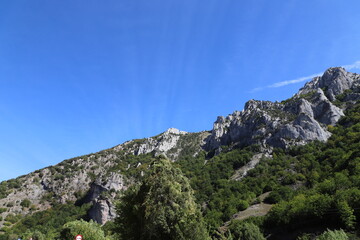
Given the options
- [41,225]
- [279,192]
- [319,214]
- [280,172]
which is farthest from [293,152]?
[41,225]

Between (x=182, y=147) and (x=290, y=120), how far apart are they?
70918mm

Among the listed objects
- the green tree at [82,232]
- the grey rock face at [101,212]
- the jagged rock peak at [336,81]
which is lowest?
the green tree at [82,232]

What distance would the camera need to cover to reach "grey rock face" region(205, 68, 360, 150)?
108250 millimetres

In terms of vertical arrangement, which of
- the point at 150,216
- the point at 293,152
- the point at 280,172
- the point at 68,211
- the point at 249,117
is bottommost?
the point at 150,216

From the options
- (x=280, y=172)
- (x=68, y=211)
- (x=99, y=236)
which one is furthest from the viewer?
(x=68, y=211)

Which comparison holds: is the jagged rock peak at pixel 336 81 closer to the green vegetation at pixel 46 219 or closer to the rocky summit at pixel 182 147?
the rocky summit at pixel 182 147

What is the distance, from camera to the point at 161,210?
66.9 ft

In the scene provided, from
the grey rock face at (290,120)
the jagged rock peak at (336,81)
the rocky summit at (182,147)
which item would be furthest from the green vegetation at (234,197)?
the jagged rock peak at (336,81)

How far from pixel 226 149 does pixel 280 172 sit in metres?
47.5

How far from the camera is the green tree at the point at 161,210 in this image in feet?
65.1

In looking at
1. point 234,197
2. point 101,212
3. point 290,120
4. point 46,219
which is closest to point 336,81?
point 290,120

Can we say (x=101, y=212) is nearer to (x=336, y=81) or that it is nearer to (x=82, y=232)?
(x=82, y=232)

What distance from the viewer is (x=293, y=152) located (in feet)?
335

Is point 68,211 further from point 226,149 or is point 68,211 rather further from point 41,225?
point 226,149
